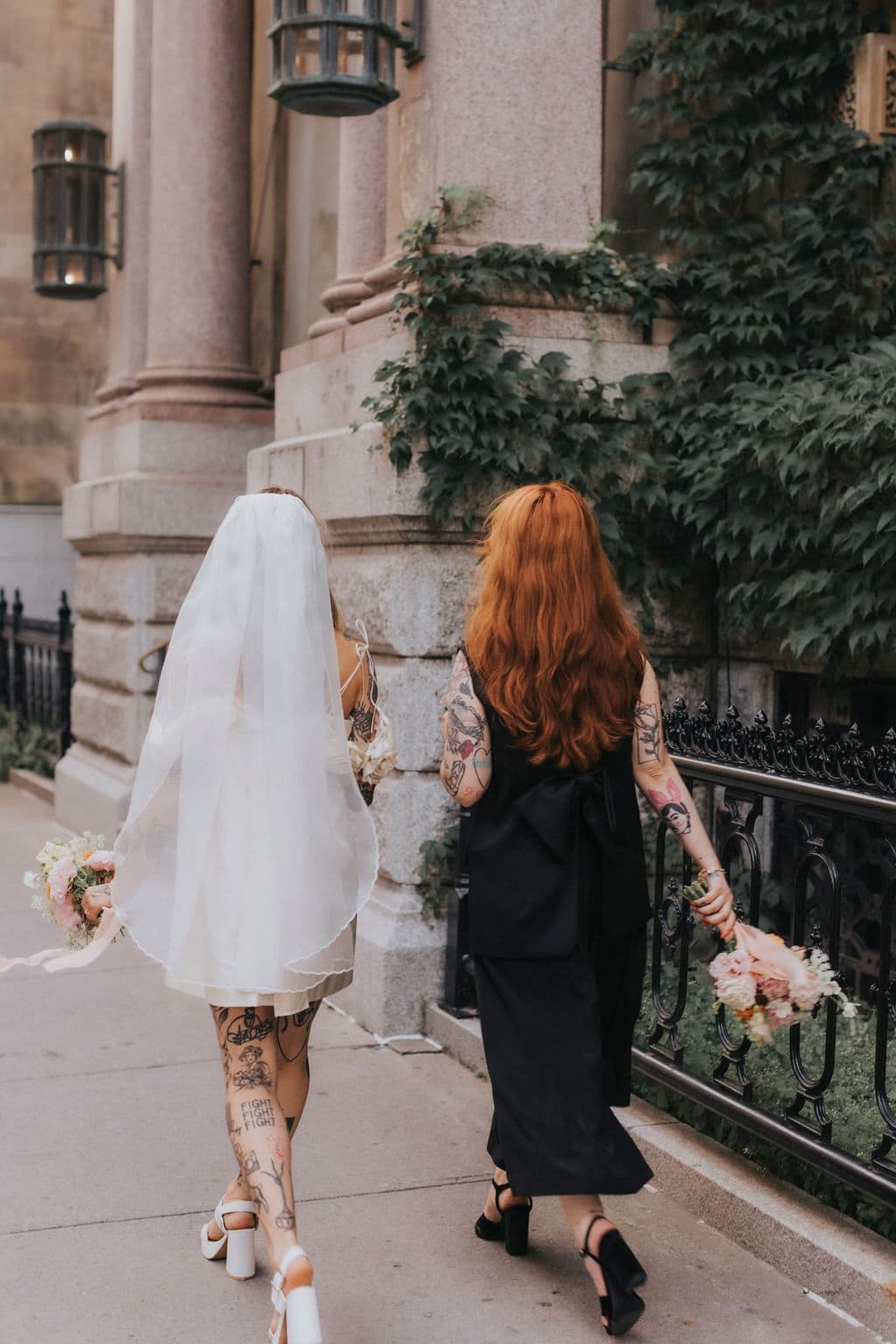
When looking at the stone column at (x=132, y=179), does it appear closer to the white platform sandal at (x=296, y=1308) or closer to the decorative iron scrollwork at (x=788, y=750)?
the decorative iron scrollwork at (x=788, y=750)

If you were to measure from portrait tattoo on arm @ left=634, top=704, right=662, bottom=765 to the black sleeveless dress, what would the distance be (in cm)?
4

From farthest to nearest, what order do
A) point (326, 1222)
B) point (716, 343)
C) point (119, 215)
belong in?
point (119, 215)
point (716, 343)
point (326, 1222)

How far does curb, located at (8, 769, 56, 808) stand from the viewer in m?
11.9

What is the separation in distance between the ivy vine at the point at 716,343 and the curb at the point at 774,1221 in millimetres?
1848

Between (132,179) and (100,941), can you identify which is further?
(132,179)

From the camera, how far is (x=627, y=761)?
385 centimetres

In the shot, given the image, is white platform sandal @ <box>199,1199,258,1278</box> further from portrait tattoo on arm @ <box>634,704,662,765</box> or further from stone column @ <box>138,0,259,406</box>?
stone column @ <box>138,0,259,406</box>

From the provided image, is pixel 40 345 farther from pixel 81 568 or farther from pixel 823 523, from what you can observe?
pixel 823 523

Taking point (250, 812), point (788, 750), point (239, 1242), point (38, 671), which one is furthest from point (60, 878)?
point (38, 671)

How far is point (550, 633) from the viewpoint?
3.67 metres

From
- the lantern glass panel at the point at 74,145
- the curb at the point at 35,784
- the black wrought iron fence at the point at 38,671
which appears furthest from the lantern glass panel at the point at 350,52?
the curb at the point at 35,784

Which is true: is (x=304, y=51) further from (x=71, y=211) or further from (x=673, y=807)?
(x=71, y=211)

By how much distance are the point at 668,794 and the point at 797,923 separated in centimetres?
76

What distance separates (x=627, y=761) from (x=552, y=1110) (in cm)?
84
